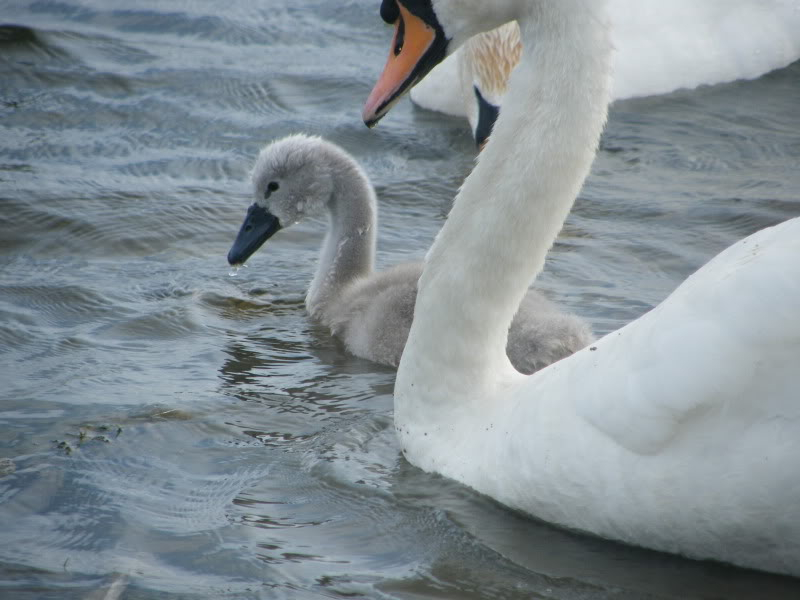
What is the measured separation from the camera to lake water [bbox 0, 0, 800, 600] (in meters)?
3.71

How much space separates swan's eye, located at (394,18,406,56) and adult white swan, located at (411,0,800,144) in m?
4.29

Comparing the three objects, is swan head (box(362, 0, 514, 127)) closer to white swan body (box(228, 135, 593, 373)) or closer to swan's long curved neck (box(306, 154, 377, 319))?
white swan body (box(228, 135, 593, 373))

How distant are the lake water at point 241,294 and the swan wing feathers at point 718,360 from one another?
0.54m

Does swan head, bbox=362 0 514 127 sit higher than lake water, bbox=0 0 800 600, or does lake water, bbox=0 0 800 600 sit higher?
swan head, bbox=362 0 514 127

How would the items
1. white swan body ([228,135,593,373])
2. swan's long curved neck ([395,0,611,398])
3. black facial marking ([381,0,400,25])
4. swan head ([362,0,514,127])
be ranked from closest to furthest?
swan's long curved neck ([395,0,611,398]), swan head ([362,0,514,127]), black facial marking ([381,0,400,25]), white swan body ([228,135,593,373])

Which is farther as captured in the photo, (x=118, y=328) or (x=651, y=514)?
(x=118, y=328)

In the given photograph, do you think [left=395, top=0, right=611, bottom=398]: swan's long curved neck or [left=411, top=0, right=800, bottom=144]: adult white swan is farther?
[left=411, top=0, right=800, bottom=144]: adult white swan

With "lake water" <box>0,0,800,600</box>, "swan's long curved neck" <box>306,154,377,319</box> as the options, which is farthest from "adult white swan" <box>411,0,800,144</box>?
"swan's long curved neck" <box>306,154,377,319</box>

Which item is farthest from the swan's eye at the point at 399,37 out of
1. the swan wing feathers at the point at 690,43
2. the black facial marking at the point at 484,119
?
the swan wing feathers at the point at 690,43

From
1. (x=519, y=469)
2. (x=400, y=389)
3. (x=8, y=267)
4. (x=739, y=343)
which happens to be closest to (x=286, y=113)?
(x=8, y=267)

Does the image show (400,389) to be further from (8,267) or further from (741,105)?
(741,105)

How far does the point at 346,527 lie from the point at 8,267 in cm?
303

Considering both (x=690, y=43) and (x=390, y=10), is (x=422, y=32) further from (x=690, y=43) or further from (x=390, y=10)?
(x=690, y=43)

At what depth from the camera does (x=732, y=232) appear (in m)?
6.63
